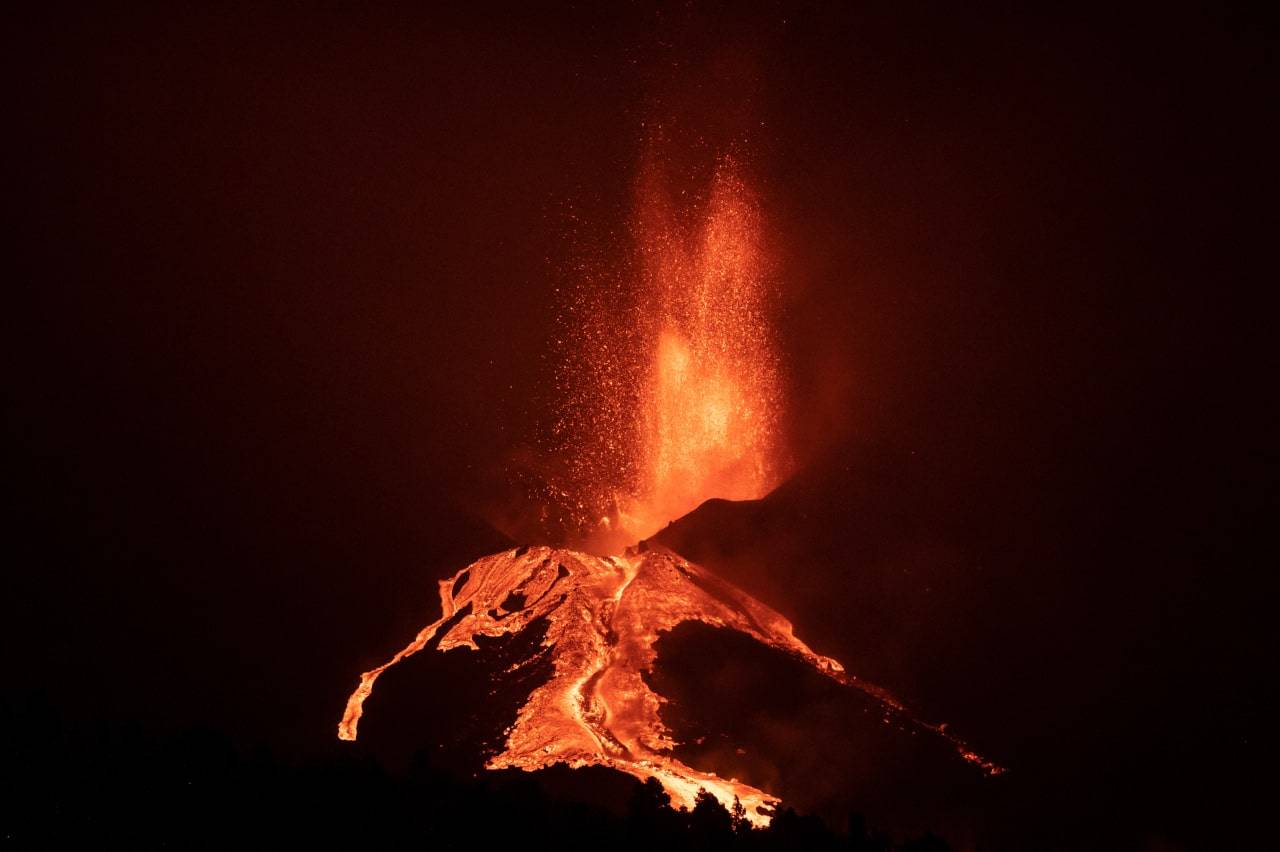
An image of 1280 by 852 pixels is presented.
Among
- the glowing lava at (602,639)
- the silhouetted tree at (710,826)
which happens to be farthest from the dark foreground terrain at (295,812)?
the glowing lava at (602,639)

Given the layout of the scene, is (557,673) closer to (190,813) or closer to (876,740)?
(876,740)

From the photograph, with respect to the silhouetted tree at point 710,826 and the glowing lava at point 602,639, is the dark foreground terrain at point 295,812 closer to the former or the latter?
the silhouetted tree at point 710,826

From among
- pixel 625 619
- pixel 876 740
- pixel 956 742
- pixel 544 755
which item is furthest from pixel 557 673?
pixel 956 742

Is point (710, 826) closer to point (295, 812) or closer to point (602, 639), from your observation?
point (295, 812)

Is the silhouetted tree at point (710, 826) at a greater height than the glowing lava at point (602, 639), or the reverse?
the silhouetted tree at point (710, 826)

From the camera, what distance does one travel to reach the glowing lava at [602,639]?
22.1 meters

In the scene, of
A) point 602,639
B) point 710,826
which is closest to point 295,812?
point 710,826

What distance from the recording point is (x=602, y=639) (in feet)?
91.8

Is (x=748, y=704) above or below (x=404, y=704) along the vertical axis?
above

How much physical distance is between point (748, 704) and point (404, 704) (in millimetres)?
8831

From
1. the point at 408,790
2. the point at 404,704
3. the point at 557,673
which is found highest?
the point at 408,790

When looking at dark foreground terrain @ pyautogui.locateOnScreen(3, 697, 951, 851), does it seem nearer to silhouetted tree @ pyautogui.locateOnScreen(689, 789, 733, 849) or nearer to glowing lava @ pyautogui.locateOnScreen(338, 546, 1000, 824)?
silhouetted tree @ pyautogui.locateOnScreen(689, 789, 733, 849)

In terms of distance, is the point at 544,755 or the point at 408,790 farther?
the point at 544,755

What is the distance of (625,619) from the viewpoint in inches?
1120
